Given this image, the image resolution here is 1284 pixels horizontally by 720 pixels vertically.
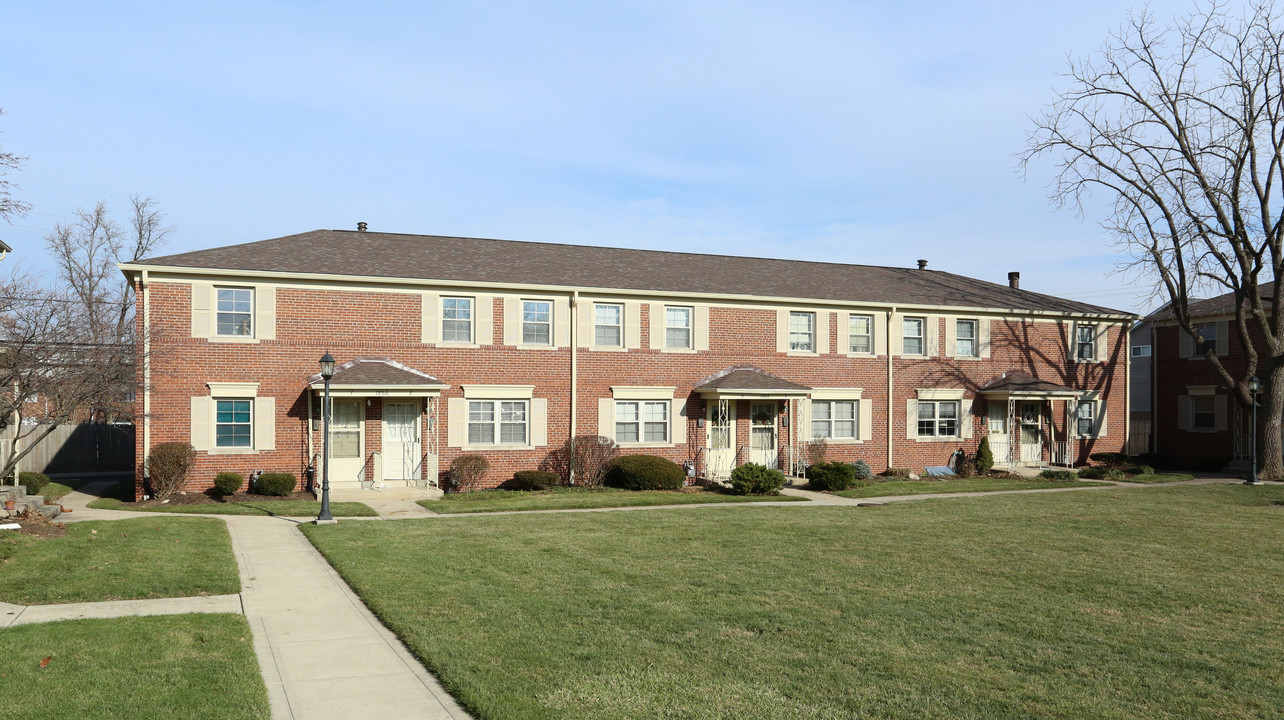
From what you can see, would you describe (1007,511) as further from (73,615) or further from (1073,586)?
(73,615)

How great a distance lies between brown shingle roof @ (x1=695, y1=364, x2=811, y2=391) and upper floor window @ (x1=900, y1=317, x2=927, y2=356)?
4265 millimetres

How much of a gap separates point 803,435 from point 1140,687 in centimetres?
1970

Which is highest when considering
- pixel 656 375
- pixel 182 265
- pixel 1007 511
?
pixel 182 265

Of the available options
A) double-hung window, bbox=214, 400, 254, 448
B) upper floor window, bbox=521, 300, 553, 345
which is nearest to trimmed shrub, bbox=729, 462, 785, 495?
upper floor window, bbox=521, 300, 553, 345

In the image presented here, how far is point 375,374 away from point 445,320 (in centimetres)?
251

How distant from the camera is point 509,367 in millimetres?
23516

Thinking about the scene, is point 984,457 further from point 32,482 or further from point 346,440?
point 32,482

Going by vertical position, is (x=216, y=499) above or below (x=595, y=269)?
below

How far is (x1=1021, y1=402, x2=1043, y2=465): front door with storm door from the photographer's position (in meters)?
29.5

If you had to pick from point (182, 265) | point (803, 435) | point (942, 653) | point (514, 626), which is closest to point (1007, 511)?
point (803, 435)

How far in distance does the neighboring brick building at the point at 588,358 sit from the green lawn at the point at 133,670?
12738 mm

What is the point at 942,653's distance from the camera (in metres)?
7.55

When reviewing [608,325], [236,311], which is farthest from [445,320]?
[236,311]

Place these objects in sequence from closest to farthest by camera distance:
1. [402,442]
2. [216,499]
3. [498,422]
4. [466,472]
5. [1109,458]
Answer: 1. [216,499]
2. [466,472]
3. [402,442]
4. [498,422]
5. [1109,458]
